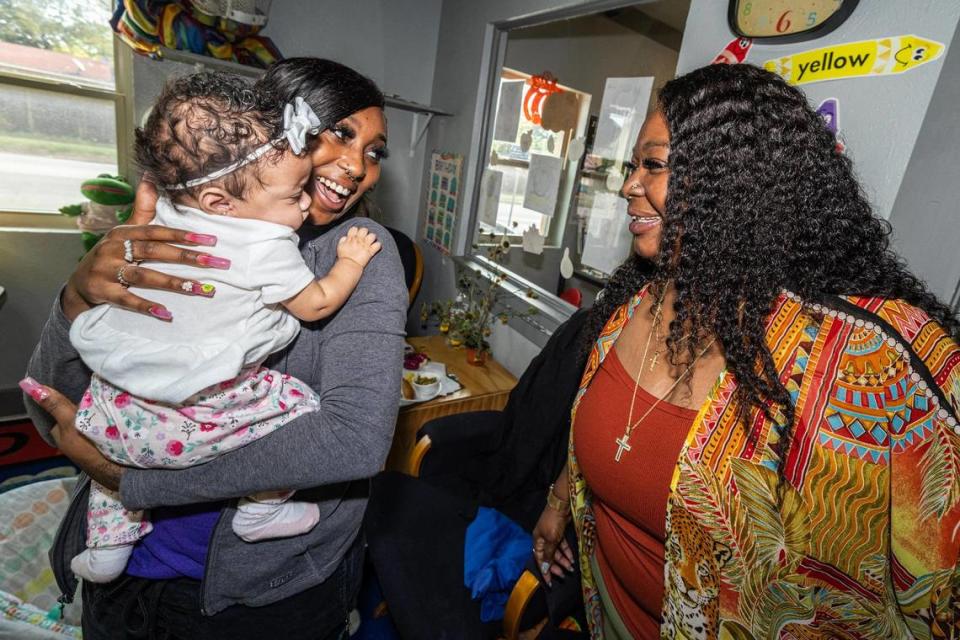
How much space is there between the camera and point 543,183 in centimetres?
226

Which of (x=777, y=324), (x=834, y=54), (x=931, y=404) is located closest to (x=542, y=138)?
(x=834, y=54)

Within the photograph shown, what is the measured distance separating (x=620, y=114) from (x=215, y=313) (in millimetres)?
1706

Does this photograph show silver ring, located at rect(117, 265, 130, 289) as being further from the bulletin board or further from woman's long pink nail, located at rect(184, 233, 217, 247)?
the bulletin board

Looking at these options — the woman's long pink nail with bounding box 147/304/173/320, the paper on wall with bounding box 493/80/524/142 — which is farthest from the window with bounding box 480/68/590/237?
the woman's long pink nail with bounding box 147/304/173/320

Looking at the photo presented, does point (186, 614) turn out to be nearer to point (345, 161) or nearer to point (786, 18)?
point (345, 161)

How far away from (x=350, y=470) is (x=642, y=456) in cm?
59

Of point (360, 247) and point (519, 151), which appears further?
point (519, 151)

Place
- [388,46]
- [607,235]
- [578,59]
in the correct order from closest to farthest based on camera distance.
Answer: [607,235], [578,59], [388,46]

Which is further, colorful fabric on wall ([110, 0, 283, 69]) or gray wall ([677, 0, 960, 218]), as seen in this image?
colorful fabric on wall ([110, 0, 283, 69])

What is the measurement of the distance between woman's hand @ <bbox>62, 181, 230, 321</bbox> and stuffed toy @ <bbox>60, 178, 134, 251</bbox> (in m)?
2.00

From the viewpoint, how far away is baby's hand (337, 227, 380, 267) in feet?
2.38

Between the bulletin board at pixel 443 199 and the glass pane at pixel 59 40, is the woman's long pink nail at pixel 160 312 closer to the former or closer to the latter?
the bulletin board at pixel 443 199

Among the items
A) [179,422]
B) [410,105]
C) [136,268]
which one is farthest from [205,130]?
[410,105]

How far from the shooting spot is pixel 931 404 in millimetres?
680
